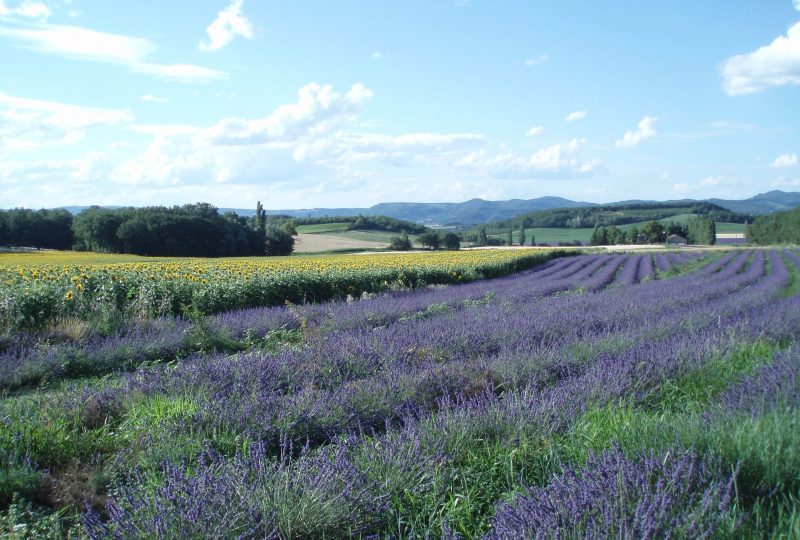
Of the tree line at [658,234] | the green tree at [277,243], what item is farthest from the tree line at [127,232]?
the tree line at [658,234]

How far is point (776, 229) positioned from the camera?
8188 cm

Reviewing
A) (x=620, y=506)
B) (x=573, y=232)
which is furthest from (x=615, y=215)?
(x=620, y=506)

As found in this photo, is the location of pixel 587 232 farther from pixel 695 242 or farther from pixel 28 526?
pixel 28 526

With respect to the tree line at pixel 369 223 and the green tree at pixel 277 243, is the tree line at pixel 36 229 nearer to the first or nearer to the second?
the green tree at pixel 277 243

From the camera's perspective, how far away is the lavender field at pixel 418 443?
8.07 ft

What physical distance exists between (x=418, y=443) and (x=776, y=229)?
312 feet

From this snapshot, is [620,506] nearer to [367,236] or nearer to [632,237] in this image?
[367,236]

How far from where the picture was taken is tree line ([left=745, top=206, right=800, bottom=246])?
77.6 m

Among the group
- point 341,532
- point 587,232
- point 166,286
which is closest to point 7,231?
point 166,286

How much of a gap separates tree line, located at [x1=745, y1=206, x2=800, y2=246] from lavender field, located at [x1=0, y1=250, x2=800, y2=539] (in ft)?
279

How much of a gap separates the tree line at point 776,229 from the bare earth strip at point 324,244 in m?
54.7

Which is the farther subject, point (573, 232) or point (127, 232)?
point (573, 232)

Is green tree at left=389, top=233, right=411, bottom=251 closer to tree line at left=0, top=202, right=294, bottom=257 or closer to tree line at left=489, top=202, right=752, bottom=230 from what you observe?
tree line at left=0, top=202, right=294, bottom=257

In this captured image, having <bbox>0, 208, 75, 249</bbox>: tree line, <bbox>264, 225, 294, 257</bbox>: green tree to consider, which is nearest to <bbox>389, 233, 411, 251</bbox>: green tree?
<bbox>264, 225, 294, 257</bbox>: green tree
